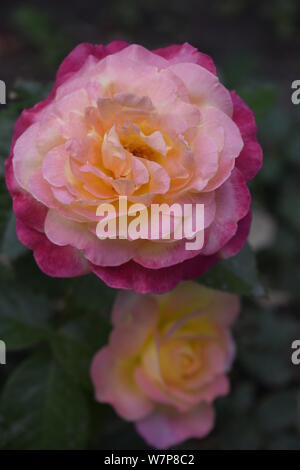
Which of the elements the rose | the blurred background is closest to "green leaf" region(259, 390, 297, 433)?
the blurred background

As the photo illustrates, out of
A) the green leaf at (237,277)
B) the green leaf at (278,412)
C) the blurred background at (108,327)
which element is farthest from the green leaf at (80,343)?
the green leaf at (278,412)

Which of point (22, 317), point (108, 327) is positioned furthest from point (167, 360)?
point (22, 317)

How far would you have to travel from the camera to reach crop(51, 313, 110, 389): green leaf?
0.85 metres

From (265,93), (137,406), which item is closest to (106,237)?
(137,406)

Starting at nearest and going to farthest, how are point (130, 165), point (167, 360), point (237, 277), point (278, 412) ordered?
point (130, 165) < point (237, 277) < point (167, 360) < point (278, 412)

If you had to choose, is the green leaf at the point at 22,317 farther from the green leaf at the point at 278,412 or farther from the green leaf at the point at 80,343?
the green leaf at the point at 278,412

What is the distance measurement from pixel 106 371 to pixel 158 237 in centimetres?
29

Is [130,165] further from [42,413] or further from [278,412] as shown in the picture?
[278,412]

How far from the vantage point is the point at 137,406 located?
84cm

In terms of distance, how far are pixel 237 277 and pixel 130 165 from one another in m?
0.20

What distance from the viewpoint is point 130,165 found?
1.93 ft

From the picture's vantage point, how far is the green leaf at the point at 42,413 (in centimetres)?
→ 86

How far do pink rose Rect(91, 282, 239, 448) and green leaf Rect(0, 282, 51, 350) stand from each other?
11 centimetres

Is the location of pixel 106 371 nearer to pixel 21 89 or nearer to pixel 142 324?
pixel 142 324
